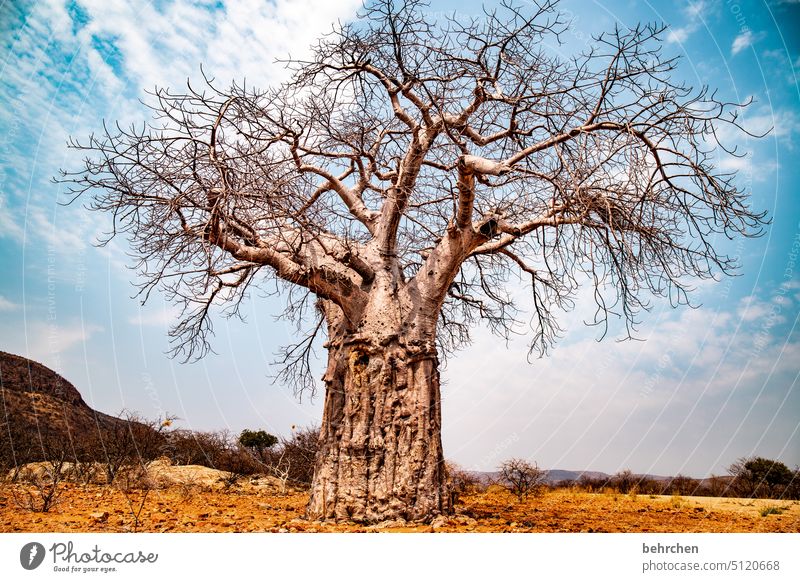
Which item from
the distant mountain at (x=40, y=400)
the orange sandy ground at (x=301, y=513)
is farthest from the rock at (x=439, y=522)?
the distant mountain at (x=40, y=400)

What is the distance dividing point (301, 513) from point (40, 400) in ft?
26.3

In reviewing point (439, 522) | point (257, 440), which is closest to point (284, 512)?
point (439, 522)

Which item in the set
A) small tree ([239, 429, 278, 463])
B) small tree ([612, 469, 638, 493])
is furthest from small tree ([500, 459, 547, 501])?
small tree ([239, 429, 278, 463])

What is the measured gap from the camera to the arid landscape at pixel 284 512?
14.5 ft

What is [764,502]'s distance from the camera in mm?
8461

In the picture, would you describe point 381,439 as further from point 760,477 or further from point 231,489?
point 760,477

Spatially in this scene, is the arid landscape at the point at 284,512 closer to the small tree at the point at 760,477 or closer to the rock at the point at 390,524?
the rock at the point at 390,524

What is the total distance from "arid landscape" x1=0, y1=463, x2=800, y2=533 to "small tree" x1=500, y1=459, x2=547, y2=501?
172 millimetres

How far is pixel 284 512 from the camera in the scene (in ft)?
19.0
